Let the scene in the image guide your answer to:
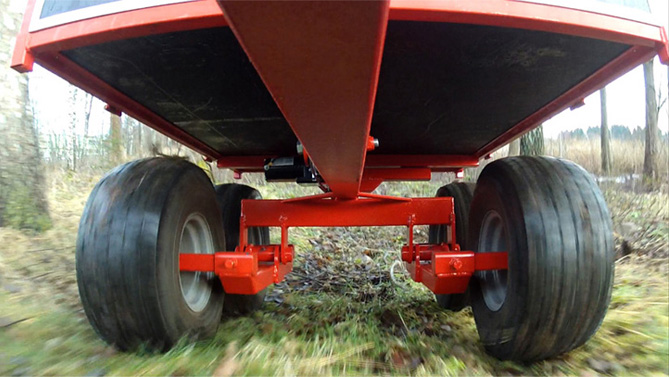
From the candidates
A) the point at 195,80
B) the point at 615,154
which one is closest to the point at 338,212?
the point at 195,80

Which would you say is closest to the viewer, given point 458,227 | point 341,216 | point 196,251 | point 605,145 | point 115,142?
point 196,251

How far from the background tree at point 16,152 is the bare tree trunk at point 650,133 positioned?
1022 centimetres

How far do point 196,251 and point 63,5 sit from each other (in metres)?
1.53

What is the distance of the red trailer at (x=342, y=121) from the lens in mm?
913

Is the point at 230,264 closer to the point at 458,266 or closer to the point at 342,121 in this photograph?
the point at 458,266

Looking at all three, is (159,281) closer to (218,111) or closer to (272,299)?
(218,111)

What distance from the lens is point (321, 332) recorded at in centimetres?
251

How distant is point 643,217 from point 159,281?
6716 millimetres

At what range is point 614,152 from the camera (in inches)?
403

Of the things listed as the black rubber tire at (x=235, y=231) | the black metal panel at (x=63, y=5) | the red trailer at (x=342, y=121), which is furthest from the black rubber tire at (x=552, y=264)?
the black metal panel at (x=63, y=5)

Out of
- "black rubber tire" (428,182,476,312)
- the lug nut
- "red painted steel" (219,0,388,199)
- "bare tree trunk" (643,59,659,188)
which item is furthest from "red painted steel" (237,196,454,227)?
"bare tree trunk" (643,59,659,188)

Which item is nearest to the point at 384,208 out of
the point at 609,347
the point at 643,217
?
the point at 609,347

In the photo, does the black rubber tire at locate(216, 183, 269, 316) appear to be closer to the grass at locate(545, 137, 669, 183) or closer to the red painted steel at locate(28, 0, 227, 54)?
the red painted steel at locate(28, 0, 227, 54)

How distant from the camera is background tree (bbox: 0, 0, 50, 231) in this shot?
3.90 metres
